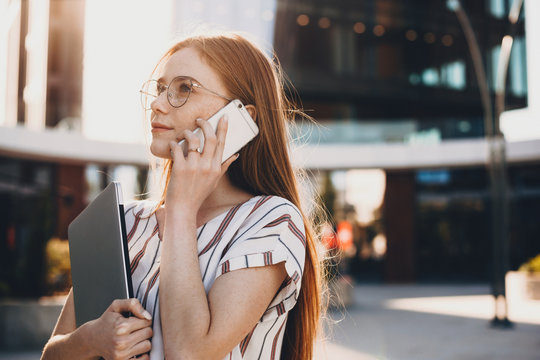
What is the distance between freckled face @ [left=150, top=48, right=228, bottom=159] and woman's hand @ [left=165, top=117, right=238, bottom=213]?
0.06m

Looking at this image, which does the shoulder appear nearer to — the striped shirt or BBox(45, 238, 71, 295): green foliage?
the striped shirt

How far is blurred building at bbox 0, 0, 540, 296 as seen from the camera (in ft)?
64.2

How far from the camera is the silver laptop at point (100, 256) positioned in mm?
1368

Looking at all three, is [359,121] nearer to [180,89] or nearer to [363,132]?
[363,132]

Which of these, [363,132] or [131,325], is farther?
[363,132]

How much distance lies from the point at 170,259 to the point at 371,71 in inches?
1021

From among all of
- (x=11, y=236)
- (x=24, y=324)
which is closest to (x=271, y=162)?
(x=24, y=324)

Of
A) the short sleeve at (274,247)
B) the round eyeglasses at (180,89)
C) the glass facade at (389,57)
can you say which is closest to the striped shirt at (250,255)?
the short sleeve at (274,247)

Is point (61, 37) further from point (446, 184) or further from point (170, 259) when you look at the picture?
point (170, 259)

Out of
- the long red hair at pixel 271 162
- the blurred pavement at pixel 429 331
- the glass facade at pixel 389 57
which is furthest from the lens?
the glass facade at pixel 389 57

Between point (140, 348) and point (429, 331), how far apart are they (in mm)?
10470

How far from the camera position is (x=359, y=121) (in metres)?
24.3

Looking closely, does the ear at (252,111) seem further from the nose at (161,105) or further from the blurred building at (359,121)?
the blurred building at (359,121)

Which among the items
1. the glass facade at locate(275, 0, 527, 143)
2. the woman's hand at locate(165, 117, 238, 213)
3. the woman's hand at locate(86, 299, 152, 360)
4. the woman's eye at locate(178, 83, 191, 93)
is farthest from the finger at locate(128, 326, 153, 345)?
the glass facade at locate(275, 0, 527, 143)
